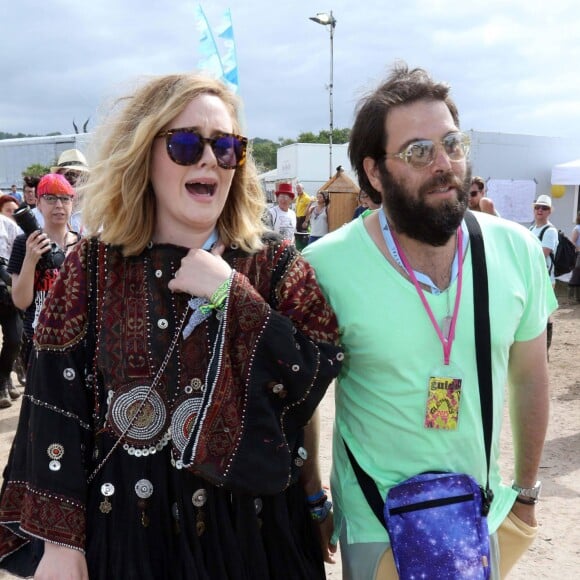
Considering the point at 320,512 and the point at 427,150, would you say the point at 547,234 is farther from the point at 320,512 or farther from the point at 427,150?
the point at 320,512

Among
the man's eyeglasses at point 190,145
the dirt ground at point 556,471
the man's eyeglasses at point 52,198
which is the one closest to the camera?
the man's eyeglasses at point 190,145

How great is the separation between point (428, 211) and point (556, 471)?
325 centimetres

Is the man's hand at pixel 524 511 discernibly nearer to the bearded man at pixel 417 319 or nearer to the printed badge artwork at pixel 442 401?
the bearded man at pixel 417 319

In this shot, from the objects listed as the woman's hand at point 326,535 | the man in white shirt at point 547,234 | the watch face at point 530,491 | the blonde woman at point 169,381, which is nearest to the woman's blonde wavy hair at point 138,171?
the blonde woman at point 169,381

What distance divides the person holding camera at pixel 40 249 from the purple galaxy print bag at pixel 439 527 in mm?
2728

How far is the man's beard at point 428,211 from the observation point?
5.89 ft

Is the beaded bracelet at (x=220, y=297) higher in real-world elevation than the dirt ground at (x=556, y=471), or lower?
higher

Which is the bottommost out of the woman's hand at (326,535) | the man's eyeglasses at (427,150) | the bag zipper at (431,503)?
the woman's hand at (326,535)

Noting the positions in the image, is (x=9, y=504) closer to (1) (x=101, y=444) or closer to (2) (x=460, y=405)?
(1) (x=101, y=444)

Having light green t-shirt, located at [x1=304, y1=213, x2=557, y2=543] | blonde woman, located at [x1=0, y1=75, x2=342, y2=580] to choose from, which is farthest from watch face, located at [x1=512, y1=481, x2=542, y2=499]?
blonde woman, located at [x1=0, y1=75, x2=342, y2=580]

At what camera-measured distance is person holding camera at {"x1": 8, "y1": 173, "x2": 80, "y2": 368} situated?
3.78 meters

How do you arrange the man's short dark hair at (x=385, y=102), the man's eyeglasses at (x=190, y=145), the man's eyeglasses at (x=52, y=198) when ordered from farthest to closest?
the man's eyeglasses at (x=52, y=198) → the man's short dark hair at (x=385, y=102) → the man's eyeglasses at (x=190, y=145)

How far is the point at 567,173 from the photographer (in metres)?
13.2

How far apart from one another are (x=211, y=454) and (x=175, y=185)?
722 millimetres
